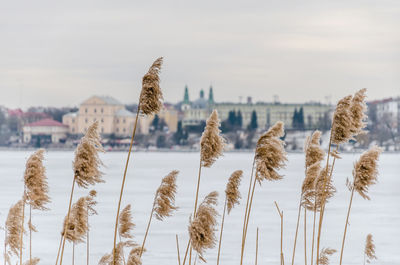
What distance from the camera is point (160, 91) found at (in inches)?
104

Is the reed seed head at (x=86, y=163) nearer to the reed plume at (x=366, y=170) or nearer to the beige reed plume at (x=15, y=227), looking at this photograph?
the beige reed plume at (x=15, y=227)

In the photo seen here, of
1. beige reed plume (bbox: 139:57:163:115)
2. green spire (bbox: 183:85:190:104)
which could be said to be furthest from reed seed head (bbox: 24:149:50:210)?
green spire (bbox: 183:85:190:104)

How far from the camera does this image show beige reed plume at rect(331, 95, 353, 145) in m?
2.90

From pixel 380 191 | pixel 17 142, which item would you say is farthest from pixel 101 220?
pixel 17 142

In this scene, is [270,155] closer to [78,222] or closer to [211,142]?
[211,142]

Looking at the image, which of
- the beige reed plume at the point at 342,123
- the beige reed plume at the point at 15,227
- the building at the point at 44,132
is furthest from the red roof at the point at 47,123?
the beige reed plume at the point at 342,123

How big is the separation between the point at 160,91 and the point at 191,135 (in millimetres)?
105290

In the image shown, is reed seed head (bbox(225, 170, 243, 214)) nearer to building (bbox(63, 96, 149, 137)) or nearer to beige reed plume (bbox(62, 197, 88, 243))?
beige reed plume (bbox(62, 197, 88, 243))

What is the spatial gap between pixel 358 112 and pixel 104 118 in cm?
10996

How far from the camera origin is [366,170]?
3.03m

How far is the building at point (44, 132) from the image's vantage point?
344 feet

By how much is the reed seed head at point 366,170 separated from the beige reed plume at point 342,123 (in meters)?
0.14

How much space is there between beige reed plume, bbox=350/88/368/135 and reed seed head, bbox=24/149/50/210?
1190mm

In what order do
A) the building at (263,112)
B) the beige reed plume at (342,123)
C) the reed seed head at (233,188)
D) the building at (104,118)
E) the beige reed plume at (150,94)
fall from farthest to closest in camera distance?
the building at (263,112) → the building at (104,118) → the reed seed head at (233,188) → the beige reed plume at (342,123) → the beige reed plume at (150,94)
